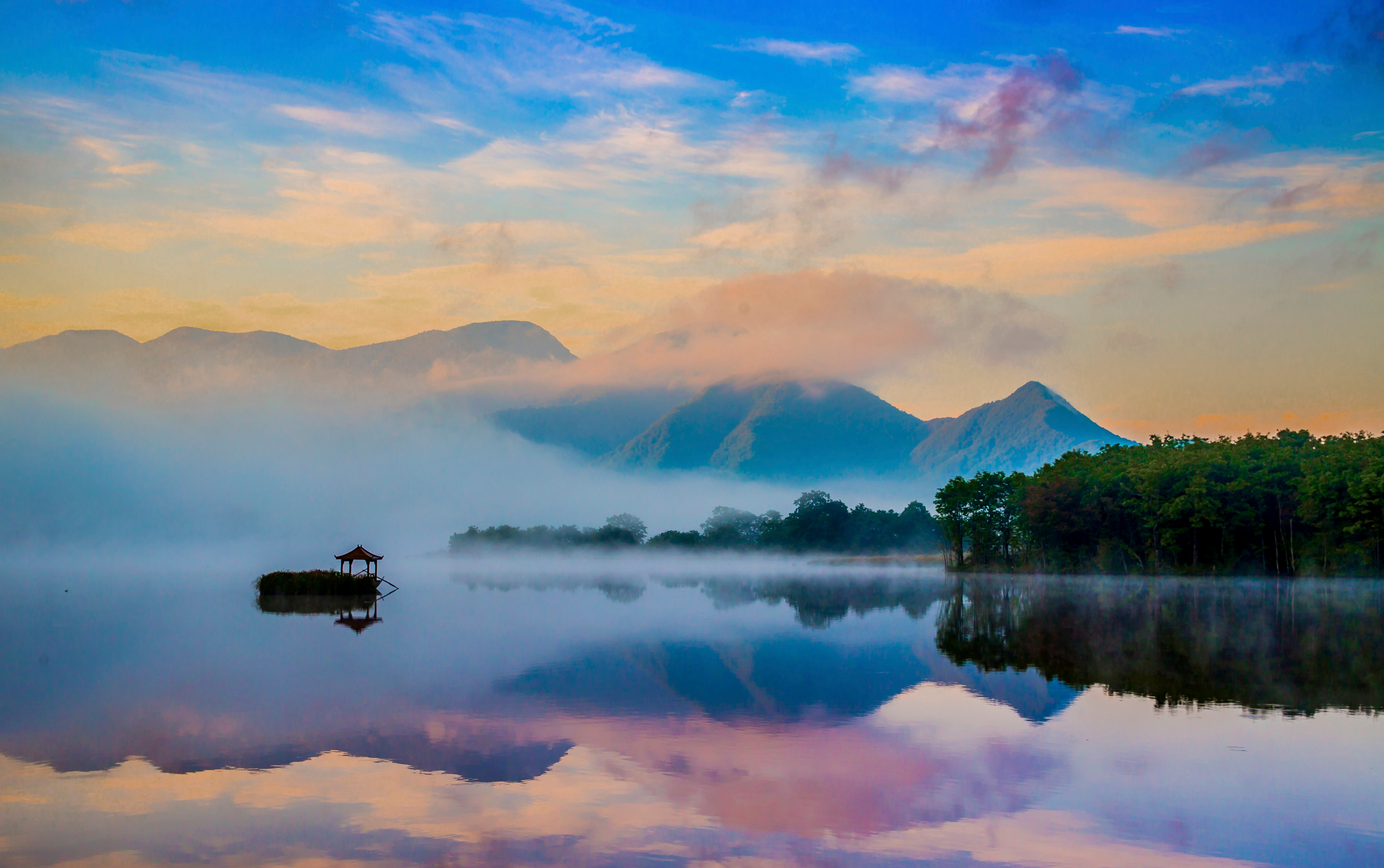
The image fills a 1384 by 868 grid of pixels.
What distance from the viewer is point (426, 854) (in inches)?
435

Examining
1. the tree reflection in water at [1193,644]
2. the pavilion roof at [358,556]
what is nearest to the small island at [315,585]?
the pavilion roof at [358,556]

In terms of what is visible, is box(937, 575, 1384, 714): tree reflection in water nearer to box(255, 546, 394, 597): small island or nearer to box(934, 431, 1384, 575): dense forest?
box(934, 431, 1384, 575): dense forest

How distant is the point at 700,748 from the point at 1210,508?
71063 mm

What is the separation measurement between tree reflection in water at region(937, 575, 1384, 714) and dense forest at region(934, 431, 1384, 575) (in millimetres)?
13510

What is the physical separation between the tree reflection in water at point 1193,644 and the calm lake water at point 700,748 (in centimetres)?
21

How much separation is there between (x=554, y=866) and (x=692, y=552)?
173633 mm

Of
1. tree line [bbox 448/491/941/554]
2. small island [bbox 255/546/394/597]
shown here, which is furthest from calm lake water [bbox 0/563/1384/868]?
tree line [bbox 448/491/941/554]

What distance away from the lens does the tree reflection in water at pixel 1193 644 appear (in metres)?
21.7

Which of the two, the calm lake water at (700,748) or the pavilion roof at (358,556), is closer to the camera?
the calm lake water at (700,748)

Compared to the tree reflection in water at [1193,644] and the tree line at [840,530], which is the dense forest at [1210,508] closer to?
the tree reflection in water at [1193,644]

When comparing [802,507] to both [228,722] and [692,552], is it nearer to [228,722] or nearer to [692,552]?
[692,552]

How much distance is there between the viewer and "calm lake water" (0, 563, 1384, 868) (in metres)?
11.5

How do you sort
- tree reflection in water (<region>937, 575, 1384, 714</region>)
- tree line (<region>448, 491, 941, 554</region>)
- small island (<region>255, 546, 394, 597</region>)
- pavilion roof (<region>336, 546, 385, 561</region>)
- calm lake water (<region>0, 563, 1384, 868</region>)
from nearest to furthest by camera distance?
1. calm lake water (<region>0, 563, 1384, 868</region>)
2. tree reflection in water (<region>937, 575, 1384, 714</region>)
3. small island (<region>255, 546, 394, 597</region>)
4. pavilion roof (<region>336, 546, 385, 561</region>)
5. tree line (<region>448, 491, 941, 554</region>)

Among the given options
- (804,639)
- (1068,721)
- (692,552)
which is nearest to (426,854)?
(1068,721)
